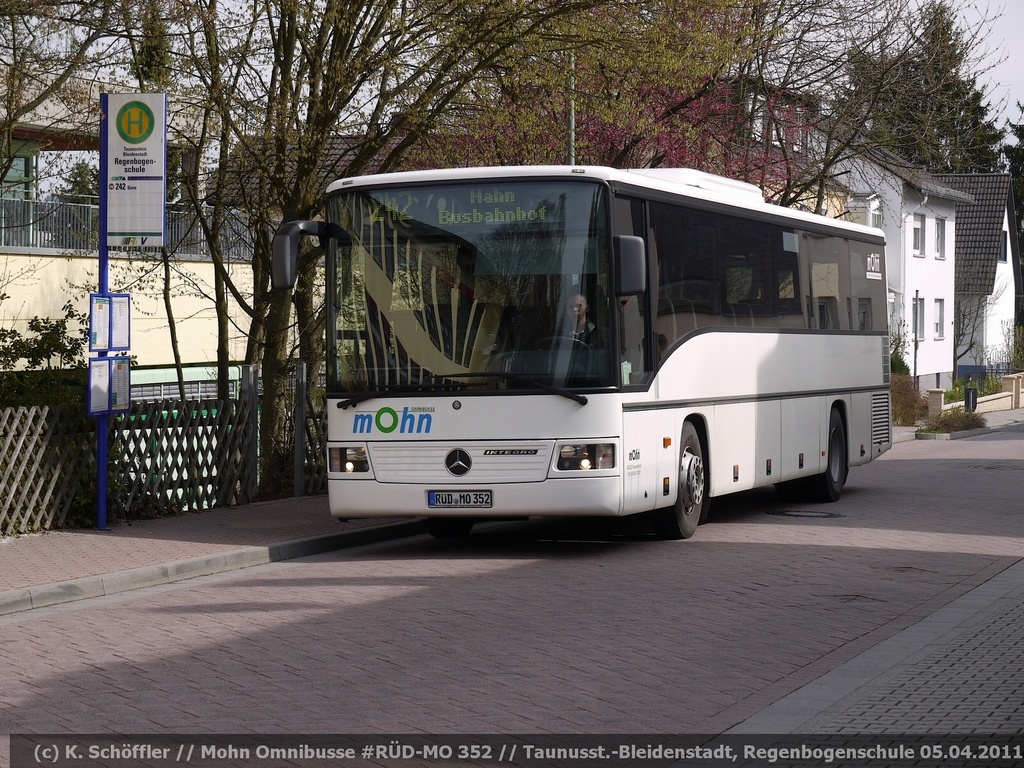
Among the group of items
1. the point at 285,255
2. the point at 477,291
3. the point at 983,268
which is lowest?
the point at 477,291

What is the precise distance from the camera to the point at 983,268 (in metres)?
66.9

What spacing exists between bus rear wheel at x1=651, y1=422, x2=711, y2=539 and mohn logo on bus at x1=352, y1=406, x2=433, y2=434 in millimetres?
2559

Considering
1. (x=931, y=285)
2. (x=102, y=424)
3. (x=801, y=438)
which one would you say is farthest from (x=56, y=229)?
(x=931, y=285)

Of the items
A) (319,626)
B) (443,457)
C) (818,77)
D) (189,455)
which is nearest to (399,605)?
(319,626)

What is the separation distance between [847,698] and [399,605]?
3813mm

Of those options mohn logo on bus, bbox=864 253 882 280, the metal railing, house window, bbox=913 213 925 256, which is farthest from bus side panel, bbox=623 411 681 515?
house window, bbox=913 213 925 256

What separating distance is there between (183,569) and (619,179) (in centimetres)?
486

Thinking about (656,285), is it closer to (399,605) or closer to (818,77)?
(399,605)

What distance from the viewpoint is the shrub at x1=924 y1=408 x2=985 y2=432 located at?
122 ft

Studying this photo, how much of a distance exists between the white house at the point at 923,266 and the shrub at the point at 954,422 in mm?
10042

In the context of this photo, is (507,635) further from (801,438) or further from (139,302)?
(139,302)

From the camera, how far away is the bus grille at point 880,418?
20.4 metres
